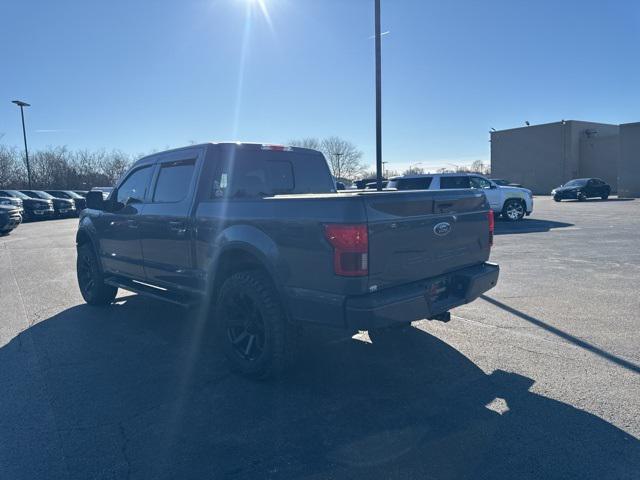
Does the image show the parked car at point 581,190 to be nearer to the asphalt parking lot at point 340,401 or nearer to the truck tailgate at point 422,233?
the asphalt parking lot at point 340,401

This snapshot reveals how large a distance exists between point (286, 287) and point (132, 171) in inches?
137

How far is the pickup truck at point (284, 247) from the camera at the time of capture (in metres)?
3.42

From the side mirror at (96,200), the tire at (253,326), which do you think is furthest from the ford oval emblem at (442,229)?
the side mirror at (96,200)

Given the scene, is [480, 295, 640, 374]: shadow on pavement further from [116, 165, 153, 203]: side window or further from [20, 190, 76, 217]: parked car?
[20, 190, 76, 217]: parked car

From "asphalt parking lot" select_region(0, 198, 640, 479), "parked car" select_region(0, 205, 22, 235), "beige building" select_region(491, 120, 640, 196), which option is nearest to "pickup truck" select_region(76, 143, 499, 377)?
"asphalt parking lot" select_region(0, 198, 640, 479)

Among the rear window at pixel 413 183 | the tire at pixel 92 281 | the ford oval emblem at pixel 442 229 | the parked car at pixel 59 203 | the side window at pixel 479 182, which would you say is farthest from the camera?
the parked car at pixel 59 203

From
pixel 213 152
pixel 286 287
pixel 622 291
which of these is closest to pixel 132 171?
pixel 213 152

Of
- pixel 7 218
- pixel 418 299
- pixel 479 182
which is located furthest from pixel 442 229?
pixel 7 218

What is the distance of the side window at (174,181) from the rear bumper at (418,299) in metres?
2.53

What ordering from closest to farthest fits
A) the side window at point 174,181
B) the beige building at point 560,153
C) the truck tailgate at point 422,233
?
the truck tailgate at point 422,233
the side window at point 174,181
the beige building at point 560,153

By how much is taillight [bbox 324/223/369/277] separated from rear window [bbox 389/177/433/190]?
12.5 meters

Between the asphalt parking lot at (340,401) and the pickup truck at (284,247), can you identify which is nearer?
the asphalt parking lot at (340,401)

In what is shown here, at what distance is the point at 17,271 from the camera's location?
1012 cm

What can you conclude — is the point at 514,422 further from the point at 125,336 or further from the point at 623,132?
the point at 623,132
